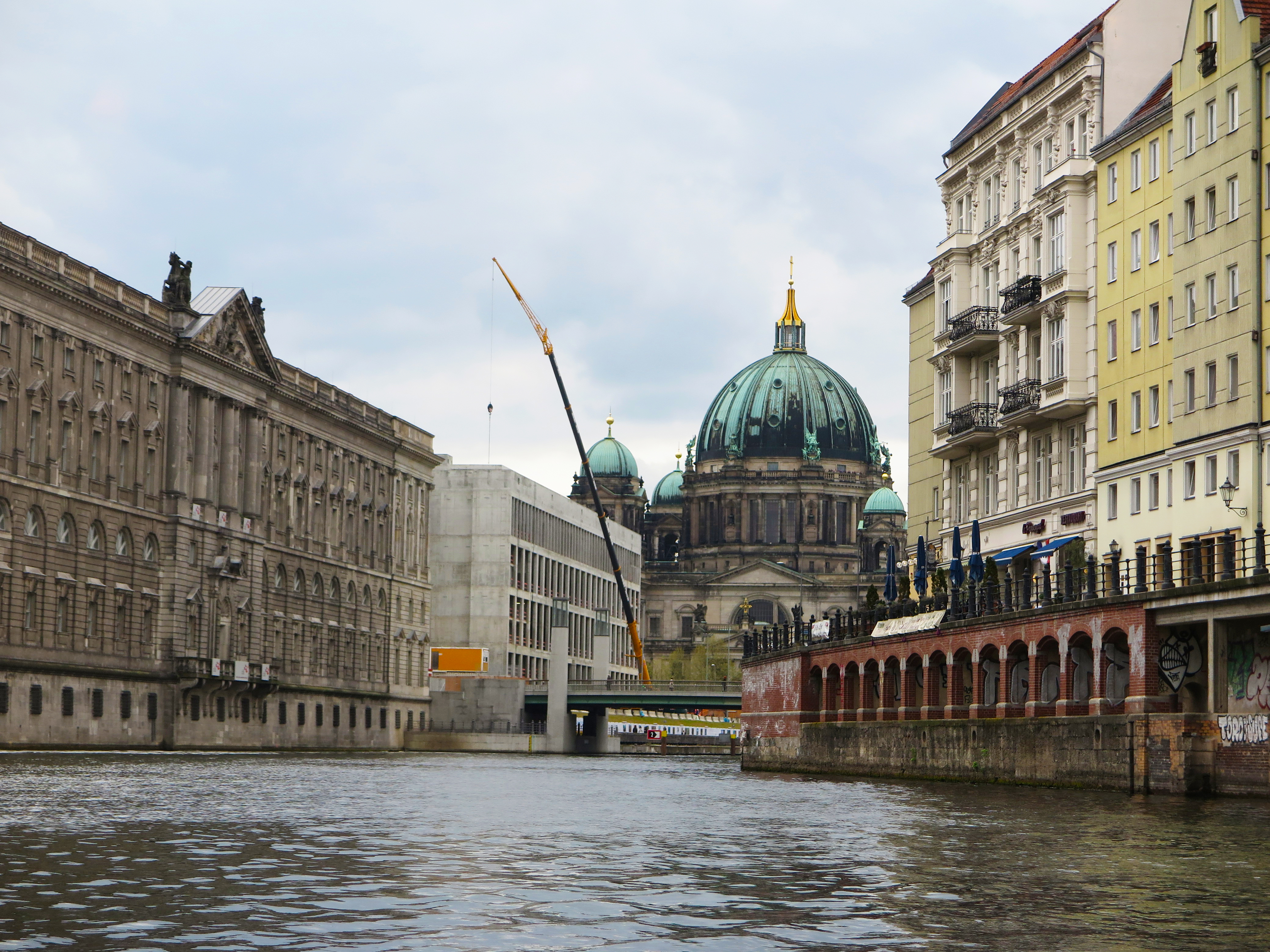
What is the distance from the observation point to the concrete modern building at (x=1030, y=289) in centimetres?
7500

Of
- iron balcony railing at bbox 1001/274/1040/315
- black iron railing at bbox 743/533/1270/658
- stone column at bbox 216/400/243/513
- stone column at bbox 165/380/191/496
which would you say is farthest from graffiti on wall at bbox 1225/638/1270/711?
stone column at bbox 216/400/243/513

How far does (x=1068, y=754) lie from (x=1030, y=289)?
2761 cm

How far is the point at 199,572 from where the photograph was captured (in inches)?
4628

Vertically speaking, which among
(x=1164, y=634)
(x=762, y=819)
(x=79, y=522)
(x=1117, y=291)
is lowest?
(x=762, y=819)

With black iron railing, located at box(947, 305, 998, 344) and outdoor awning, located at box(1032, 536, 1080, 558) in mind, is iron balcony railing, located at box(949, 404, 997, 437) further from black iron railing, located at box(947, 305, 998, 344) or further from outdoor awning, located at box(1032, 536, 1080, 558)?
outdoor awning, located at box(1032, 536, 1080, 558)

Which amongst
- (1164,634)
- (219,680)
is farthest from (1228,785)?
(219,680)

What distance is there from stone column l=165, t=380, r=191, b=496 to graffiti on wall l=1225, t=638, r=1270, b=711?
75158 millimetres

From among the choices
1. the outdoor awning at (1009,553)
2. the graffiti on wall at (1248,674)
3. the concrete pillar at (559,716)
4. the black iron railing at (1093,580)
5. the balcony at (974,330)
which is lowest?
the concrete pillar at (559,716)

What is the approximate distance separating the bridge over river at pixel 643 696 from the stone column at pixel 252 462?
38273mm

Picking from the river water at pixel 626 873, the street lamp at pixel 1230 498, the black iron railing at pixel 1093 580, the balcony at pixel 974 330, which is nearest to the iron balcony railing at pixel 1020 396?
the balcony at pixel 974 330

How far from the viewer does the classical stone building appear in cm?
9781

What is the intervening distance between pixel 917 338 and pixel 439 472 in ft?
282

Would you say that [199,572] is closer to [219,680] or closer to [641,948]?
[219,680]

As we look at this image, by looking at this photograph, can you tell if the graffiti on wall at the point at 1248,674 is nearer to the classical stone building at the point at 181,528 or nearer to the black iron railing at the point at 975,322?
the black iron railing at the point at 975,322
